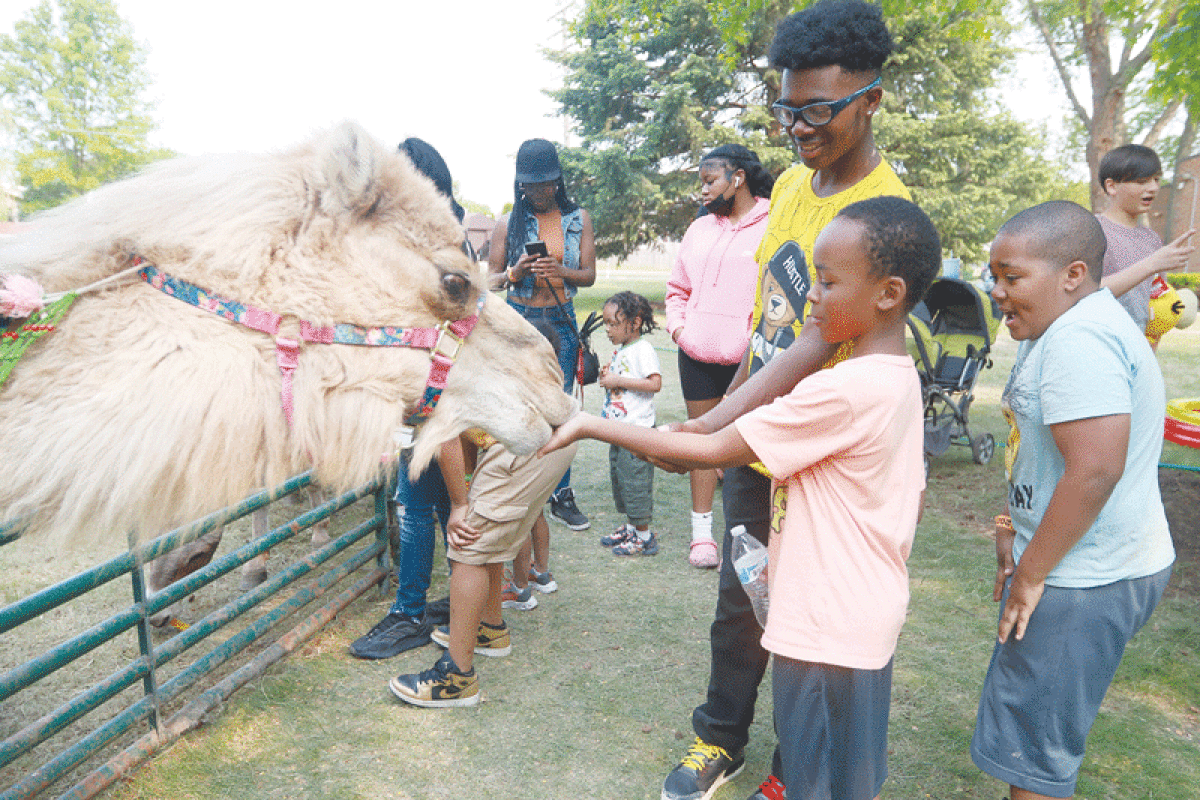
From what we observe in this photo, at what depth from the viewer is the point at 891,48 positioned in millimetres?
2094

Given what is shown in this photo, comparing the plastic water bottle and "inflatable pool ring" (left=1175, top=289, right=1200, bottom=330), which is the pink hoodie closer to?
the plastic water bottle

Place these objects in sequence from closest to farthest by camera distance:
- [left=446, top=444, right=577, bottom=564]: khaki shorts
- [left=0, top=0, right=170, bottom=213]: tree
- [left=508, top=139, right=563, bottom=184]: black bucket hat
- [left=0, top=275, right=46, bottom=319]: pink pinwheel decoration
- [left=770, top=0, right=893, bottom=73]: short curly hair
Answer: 1. [left=0, top=275, right=46, bottom=319]: pink pinwheel decoration
2. [left=770, top=0, right=893, bottom=73]: short curly hair
3. [left=446, top=444, right=577, bottom=564]: khaki shorts
4. [left=508, top=139, right=563, bottom=184]: black bucket hat
5. [left=0, top=0, right=170, bottom=213]: tree

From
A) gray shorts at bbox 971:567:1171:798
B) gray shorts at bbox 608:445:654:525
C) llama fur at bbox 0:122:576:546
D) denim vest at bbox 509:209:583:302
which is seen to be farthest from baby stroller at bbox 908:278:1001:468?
llama fur at bbox 0:122:576:546

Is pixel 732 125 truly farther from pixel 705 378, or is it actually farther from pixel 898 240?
pixel 898 240

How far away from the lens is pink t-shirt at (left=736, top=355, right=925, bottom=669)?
171 centimetres

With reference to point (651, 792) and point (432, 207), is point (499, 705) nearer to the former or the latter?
point (651, 792)

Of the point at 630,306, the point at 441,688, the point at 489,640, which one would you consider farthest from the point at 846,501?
the point at 630,306

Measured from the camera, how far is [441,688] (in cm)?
307

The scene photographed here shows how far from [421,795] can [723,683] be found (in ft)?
3.85

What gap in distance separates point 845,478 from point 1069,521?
1.93 ft

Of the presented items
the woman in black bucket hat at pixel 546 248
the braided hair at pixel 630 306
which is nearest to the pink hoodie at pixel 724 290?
the braided hair at pixel 630 306

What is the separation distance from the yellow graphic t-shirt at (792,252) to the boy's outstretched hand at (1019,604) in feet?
2.43

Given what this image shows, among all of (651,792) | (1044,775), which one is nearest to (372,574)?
(651,792)

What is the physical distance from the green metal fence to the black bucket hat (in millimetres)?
2318
